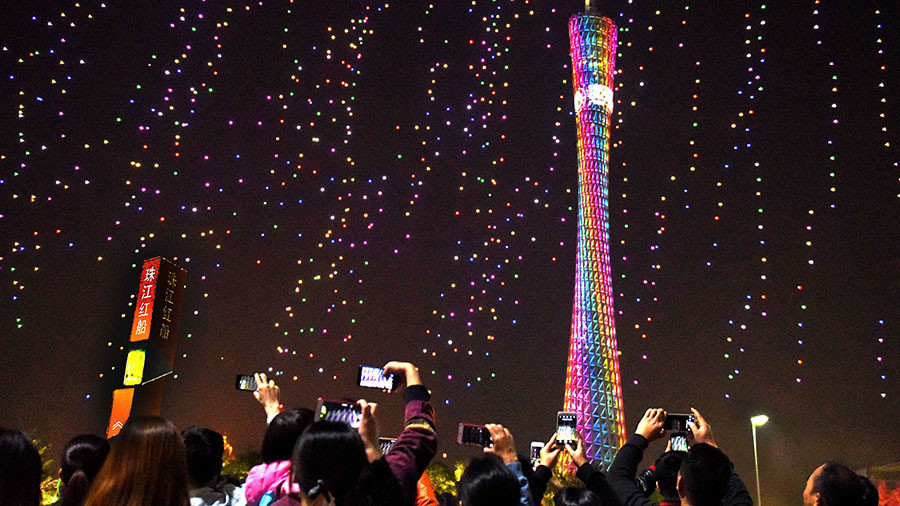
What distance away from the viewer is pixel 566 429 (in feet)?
16.7

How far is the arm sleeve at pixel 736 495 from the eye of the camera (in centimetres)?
380

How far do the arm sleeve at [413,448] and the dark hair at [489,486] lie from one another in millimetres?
184

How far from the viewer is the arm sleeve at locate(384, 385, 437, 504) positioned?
10.1 feet

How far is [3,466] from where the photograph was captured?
266 centimetres

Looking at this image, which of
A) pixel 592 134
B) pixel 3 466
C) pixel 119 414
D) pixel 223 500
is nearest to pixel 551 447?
pixel 223 500

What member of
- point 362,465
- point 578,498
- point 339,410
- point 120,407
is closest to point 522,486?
point 578,498

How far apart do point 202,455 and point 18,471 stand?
3.11ft

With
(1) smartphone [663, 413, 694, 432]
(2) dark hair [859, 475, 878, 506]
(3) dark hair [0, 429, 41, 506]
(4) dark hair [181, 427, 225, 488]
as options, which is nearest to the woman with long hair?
(3) dark hair [0, 429, 41, 506]

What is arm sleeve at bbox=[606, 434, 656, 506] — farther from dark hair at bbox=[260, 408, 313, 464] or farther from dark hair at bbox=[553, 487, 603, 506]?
dark hair at bbox=[260, 408, 313, 464]

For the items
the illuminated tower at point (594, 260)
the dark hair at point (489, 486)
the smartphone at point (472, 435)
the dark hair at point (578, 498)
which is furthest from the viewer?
the illuminated tower at point (594, 260)

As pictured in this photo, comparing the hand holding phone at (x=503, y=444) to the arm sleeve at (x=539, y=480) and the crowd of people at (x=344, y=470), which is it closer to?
the crowd of people at (x=344, y=470)

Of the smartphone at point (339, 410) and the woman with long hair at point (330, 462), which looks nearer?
the woman with long hair at point (330, 462)

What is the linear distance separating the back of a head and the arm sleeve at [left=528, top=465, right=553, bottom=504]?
2027 mm

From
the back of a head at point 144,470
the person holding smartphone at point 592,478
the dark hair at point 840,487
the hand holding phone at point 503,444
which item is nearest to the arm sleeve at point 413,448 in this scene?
the hand holding phone at point 503,444
